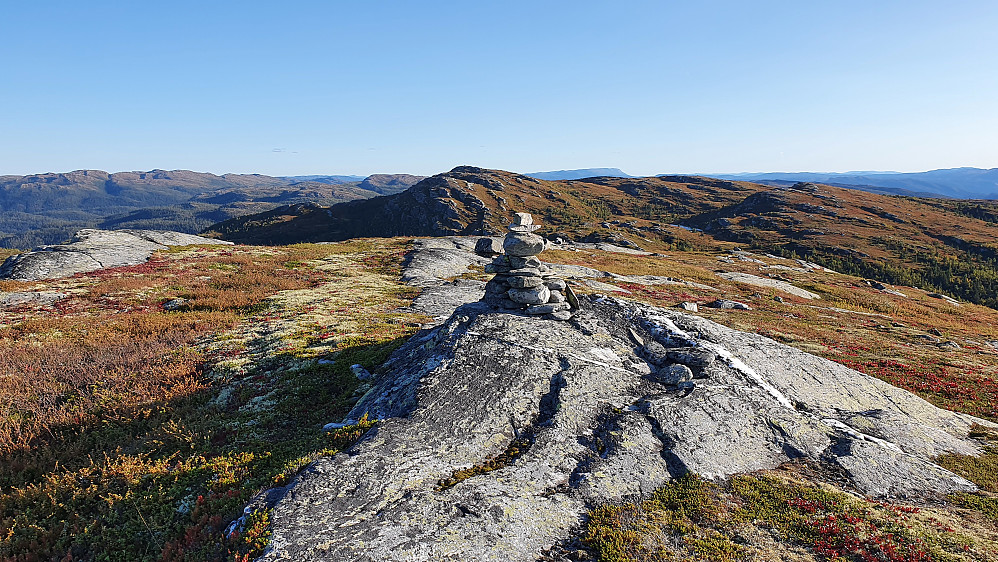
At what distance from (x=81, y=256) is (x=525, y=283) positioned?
179 ft

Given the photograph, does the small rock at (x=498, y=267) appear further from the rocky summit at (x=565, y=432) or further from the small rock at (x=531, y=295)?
the rocky summit at (x=565, y=432)

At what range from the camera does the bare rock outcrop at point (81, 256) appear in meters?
40.7

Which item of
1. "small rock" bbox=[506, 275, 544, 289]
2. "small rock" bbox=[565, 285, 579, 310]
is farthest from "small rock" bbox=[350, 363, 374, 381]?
"small rock" bbox=[565, 285, 579, 310]

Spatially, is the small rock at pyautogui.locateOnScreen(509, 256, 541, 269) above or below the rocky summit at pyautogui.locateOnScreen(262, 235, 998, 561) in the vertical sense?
above

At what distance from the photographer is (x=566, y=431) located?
43.9ft

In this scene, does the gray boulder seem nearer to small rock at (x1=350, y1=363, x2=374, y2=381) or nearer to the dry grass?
the dry grass

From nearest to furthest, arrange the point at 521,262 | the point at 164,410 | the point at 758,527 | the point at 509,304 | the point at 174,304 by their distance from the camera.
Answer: the point at 758,527 < the point at 164,410 < the point at 509,304 < the point at 521,262 < the point at 174,304

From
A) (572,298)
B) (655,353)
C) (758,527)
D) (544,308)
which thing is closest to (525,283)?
(544,308)

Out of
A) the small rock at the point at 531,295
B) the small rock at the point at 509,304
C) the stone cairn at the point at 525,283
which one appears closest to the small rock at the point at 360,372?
the stone cairn at the point at 525,283

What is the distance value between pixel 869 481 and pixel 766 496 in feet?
14.5

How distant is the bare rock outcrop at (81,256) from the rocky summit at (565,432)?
46548mm

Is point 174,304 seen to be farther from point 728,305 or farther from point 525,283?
point 728,305

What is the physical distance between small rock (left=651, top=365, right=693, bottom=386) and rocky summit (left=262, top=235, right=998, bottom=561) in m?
0.13

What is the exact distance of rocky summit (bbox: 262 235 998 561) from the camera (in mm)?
9273
